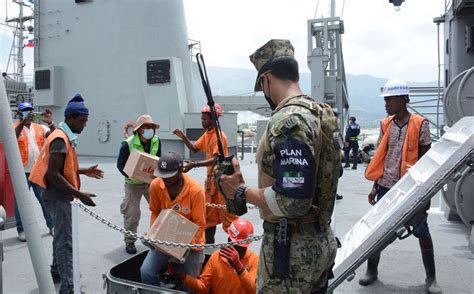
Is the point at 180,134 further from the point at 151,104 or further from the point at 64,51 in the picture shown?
the point at 64,51

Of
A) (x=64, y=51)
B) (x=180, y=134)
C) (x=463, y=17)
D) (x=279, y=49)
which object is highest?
(x=64, y=51)

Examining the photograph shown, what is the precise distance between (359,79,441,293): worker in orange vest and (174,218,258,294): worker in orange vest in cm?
A: 146

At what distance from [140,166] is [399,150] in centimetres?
266

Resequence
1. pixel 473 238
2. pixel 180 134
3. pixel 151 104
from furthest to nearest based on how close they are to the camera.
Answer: pixel 151 104 → pixel 180 134 → pixel 473 238

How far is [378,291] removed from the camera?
12.7ft

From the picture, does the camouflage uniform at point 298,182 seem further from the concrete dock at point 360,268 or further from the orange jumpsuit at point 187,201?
the concrete dock at point 360,268

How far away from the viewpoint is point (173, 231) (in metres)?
3.17

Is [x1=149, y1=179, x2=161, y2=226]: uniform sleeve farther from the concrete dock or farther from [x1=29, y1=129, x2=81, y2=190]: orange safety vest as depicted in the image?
the concrete dock

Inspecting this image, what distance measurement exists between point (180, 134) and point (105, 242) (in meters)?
1.70

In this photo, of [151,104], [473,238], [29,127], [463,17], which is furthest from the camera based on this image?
[151,104]

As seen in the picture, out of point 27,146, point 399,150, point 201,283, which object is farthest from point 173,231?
point 27,146

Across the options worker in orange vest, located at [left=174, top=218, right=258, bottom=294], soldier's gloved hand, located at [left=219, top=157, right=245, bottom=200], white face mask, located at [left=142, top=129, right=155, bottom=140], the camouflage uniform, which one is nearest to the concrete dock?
worker in orange vest, located at [left=174, top=218, right=258, bottom=294]

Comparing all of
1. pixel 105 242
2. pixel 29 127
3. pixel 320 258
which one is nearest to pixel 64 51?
pixel 29 127

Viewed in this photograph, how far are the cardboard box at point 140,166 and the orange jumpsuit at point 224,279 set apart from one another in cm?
180
